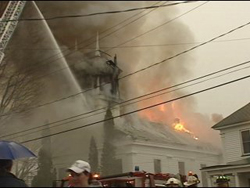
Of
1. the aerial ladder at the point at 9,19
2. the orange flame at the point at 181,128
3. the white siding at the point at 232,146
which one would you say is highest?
the aerial ladder at the point at 9,19

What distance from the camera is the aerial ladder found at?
21.2 m

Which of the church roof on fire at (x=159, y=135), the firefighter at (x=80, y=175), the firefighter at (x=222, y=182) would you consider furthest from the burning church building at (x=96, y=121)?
the firefighter at (x=80, y=175)

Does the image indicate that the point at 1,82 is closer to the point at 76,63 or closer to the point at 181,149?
the point at 181,149

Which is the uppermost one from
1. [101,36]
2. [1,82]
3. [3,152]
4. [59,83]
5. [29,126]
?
[101,36]

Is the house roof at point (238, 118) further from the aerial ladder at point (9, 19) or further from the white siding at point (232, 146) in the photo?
the aerial ladder at point (9, 19)

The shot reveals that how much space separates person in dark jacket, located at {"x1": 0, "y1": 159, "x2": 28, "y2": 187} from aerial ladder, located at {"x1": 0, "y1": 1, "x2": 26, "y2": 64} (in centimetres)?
1652

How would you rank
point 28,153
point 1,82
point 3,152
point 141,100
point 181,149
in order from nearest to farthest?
point 3,152 → point 28,153 → point 1,82 → point 181,149 → point 141,100

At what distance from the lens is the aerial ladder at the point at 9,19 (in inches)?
834

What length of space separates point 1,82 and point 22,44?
7864 mm

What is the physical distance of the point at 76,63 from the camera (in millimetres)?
33031

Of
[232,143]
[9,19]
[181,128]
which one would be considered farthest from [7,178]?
[181,128]

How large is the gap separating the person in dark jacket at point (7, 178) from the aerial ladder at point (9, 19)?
16521mm

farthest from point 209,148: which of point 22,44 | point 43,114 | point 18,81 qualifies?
point 22,44

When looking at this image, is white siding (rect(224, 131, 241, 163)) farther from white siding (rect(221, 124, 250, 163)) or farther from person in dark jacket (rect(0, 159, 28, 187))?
person in dark jacket (rect(0, 159, 28, 187))
